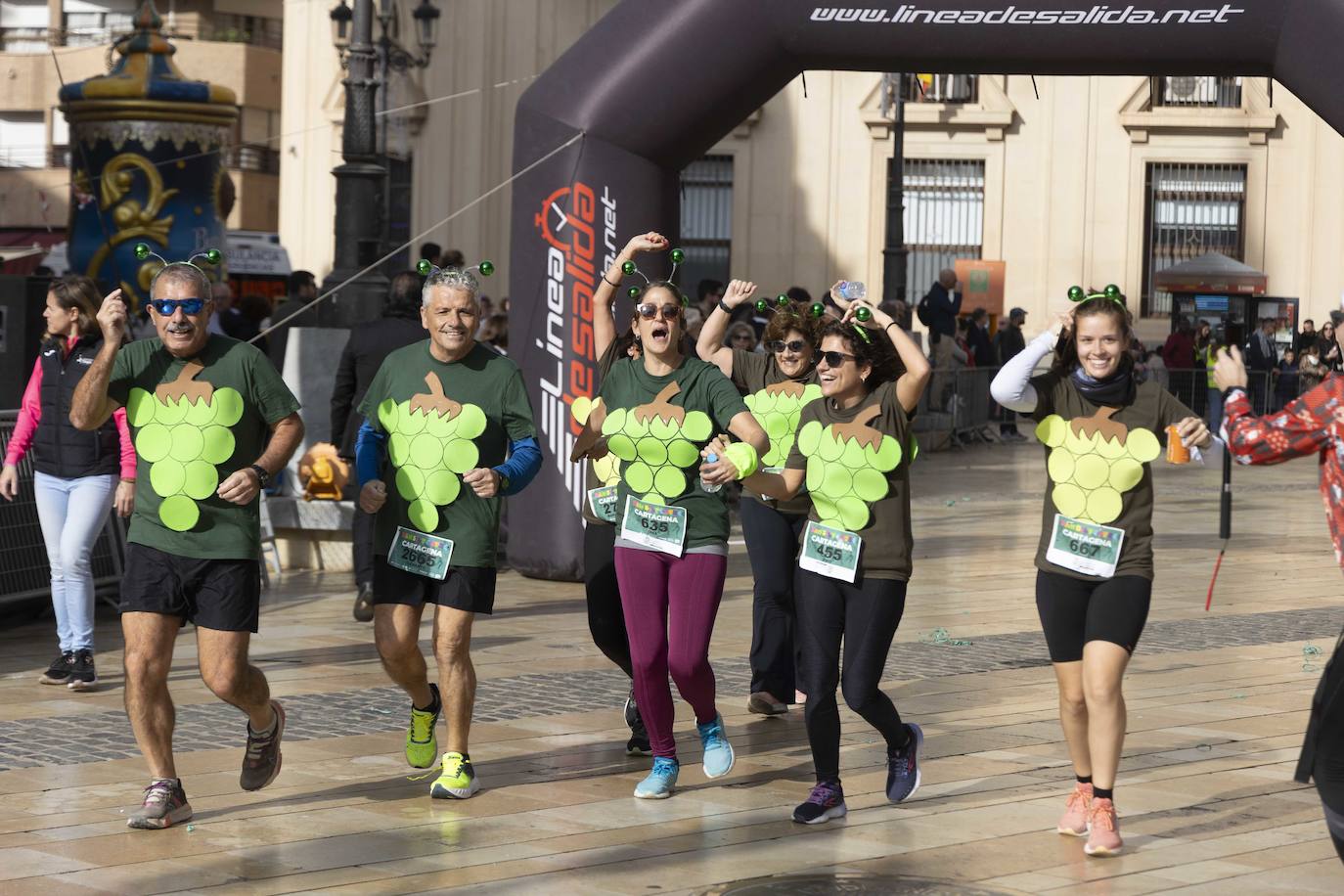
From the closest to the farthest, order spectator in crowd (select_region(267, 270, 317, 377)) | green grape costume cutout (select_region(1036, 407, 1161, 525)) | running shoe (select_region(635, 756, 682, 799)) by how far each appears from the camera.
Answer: green grape costume cutout (select_region(1036, 407, 1161, 525))
running shoe (select_region(635, 756, 682, 799))
spectator in crowd (select_region(267, 270, 317, 377))

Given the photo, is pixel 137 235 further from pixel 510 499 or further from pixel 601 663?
pixel 601 663

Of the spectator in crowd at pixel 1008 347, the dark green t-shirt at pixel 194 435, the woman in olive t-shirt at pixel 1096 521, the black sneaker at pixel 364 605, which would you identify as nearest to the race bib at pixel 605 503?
the dark green t-shirt at pixel 194 435

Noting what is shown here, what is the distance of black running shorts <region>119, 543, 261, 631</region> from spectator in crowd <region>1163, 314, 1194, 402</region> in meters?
25.2

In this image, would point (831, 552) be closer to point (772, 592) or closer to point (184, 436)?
point (772, 592)

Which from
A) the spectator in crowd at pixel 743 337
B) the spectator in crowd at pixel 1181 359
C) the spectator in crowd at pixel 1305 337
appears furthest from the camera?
the spectator in crowd at pixel 1305 337

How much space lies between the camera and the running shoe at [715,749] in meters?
7.38

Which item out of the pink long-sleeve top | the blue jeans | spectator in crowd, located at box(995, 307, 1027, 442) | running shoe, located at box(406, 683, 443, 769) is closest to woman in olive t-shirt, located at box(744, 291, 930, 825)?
running shoe, located at box(406, 683, 443, 769)

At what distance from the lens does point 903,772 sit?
7168 millimetres

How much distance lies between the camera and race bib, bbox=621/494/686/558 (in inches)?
281

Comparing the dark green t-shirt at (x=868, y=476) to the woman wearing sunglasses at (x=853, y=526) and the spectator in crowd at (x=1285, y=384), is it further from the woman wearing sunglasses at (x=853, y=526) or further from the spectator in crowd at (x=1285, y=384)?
the spectator in crowd at (x=1285, y=384)

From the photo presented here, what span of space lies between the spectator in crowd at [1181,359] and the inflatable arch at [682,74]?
19.2 meters

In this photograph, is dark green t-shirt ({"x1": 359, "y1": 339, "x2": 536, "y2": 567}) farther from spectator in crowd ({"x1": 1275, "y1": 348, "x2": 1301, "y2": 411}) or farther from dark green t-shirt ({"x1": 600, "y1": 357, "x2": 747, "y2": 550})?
spectator in crowd ({"x1": 1275, "y1": 348, "x2": 1301, "y2": 411})

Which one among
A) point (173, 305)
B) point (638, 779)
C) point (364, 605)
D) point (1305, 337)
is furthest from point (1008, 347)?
point (173, 305)

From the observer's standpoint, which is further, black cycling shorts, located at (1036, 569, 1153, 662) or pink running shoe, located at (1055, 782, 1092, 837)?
pink running shoe, located at (1055, 782, 1092, 837)
